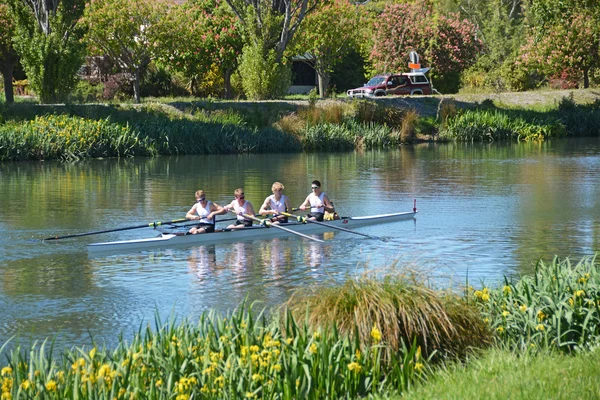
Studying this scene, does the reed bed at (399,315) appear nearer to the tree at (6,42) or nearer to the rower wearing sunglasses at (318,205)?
the rower wearing sunglasses at (318,205)

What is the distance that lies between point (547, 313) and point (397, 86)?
42.5 metres

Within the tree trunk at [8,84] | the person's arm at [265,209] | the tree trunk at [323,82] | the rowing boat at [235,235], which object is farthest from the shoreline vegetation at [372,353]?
the tree trunk at [323,82]

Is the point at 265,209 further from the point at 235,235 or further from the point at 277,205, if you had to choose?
the point at 235,235

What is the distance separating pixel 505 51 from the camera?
213 ft

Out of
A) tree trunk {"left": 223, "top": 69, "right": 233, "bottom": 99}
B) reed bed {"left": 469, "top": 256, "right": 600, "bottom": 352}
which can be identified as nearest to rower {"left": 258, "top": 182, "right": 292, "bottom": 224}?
reed bed {"left": 469, "top": 256, "right": 600, "bottom": 352}

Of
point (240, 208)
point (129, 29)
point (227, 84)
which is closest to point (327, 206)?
point (240, 208)

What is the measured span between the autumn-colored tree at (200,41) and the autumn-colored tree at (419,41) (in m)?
10.8

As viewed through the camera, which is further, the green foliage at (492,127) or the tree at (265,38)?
the green foliage at (492,127)

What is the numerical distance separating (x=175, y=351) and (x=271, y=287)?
6.45 meters

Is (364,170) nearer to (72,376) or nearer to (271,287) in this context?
(271,287)

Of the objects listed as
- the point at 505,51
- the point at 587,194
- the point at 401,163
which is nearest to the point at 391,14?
the point at 505,51

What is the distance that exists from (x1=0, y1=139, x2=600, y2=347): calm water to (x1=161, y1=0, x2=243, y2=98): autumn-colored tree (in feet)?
49.4

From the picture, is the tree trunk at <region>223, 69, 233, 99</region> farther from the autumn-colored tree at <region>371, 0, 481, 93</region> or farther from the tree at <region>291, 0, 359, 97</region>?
the autumn-colored tree at <region>371, 0, 481, 93</region>

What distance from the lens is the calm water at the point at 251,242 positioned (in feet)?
46.2
